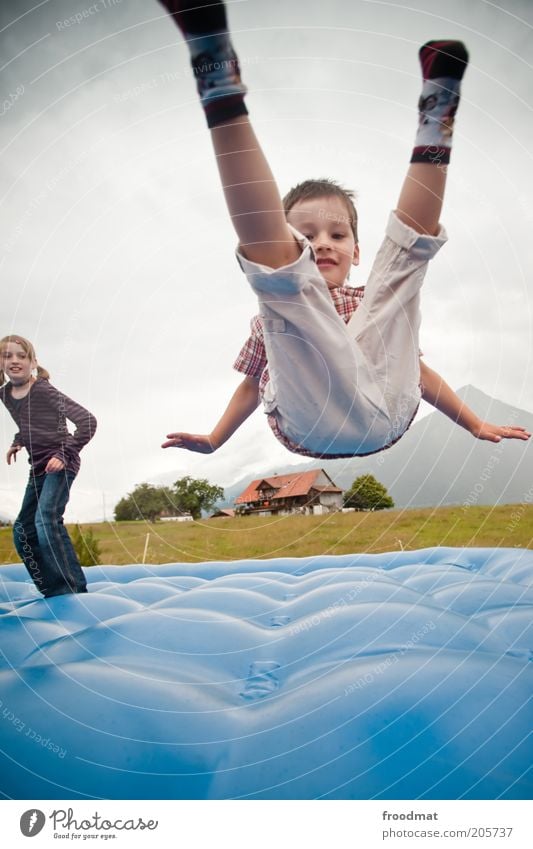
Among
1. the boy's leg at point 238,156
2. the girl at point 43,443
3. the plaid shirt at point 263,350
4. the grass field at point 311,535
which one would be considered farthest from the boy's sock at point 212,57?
the grass field at point 311,535

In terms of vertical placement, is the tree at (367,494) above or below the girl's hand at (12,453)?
below

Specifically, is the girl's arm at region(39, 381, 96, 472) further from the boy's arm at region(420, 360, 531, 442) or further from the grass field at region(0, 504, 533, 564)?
the boy's arm at region(420, 360, 531, 442)

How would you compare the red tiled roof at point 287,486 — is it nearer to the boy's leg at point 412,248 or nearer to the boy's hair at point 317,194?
the boy's leg at point 412,248

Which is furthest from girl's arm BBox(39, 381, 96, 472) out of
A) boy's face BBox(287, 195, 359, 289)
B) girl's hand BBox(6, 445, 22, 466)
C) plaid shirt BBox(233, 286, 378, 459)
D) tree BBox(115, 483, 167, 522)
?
boy's face BBox(287, 195, 359, 289)

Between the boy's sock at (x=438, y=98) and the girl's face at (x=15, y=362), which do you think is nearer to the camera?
the boy's sock at (x=438, y=98)

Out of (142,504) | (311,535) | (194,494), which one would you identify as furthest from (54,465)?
(311,535)

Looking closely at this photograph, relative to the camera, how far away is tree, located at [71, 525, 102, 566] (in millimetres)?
2307

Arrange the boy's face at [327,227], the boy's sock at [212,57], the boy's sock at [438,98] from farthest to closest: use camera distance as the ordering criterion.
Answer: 1. the boy's face at [327,227]
2. the boy's sock at [438,98]
3. the boy's sock at [212,57]

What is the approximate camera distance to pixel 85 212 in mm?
1763

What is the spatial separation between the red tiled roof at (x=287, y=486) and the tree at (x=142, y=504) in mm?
264

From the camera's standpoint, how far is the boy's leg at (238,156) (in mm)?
982

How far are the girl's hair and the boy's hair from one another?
84 centimetres
